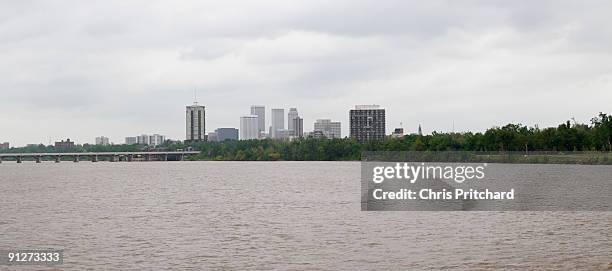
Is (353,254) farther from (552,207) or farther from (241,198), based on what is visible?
(241,198)

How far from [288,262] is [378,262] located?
8.78ft

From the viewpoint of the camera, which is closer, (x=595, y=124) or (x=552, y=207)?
(x=552, y=207)

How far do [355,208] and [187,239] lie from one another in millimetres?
15240

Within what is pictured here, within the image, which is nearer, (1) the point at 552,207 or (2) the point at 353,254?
(2) the point at 353,254

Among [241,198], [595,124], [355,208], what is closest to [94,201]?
[241,198]

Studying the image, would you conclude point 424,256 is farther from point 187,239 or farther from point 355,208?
point 355,208

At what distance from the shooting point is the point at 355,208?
42594 mm

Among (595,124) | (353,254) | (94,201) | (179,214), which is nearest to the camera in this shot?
(353,254)

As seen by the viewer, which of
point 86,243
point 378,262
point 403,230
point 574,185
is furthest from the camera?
point 574,185

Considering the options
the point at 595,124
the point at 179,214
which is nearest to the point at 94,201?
the point at 179,214

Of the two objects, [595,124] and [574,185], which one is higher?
[595,124]

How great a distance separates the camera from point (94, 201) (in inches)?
2082

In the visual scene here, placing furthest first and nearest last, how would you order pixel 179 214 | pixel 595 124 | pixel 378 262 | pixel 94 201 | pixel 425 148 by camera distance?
1. pixel 425 148
2. pixel 595 124
3. pixel 94 201
4. pixel 179 214
5. pixel 378 262

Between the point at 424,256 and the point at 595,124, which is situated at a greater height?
the point at 595,124
